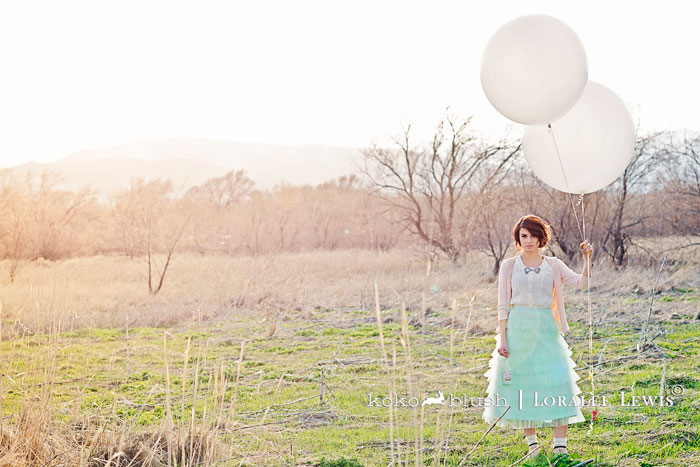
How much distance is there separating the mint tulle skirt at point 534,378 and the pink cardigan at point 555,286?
0.08m

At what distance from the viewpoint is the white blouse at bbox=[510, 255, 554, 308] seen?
14.2 ft

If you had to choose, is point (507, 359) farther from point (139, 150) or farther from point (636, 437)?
point (139, 150)

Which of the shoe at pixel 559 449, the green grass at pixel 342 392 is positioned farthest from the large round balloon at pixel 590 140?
the shoe at pixel 559 449

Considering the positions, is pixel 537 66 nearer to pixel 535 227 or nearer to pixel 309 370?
pixel 535 227

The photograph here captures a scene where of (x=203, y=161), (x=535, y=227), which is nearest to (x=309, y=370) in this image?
(x=535, y=227)

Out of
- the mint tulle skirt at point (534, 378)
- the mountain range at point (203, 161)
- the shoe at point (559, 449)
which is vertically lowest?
the shoe at point (559, 449)

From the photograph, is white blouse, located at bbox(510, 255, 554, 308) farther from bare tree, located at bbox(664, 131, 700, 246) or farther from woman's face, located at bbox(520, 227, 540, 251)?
bare tree, located at bbox(664, 131, 700, 246)

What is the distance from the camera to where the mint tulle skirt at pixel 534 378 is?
4066mm

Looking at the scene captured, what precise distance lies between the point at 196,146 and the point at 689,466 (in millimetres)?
146111

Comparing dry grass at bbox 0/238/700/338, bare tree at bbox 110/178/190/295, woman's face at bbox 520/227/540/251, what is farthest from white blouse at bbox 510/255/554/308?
bare tree at bbox 110/178/190/295

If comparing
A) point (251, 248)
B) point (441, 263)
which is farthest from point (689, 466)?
point (251, 248)

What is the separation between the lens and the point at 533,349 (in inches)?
166

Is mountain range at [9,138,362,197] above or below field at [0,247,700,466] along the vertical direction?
above

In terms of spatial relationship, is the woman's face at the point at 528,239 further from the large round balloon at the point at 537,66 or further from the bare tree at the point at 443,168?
the bare tree at the point at 443,168
